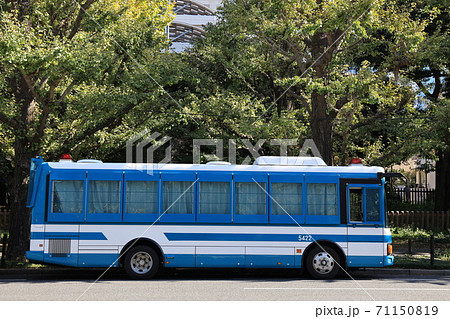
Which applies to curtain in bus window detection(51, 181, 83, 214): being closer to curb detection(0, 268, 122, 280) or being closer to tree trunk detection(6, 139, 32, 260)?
curb detection(0, 268, 122, 280)

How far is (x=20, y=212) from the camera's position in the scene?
16.6m

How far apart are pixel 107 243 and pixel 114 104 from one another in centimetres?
492

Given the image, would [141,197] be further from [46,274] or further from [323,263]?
[323,263]

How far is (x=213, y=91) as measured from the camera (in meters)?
25.3

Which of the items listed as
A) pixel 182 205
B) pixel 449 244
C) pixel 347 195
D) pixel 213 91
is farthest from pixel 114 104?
pixel 449 244

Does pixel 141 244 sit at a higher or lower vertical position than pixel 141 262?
higher

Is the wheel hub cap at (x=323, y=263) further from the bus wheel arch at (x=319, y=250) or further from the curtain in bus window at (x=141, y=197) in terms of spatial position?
the curtain in bus window at (x=141, y=197)

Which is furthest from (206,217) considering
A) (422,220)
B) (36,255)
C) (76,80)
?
(422,220)

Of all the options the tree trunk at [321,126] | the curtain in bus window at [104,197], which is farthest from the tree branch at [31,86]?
the tree trunk at [321,126]

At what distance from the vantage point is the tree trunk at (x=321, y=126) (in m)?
18.2

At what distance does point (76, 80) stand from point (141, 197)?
4.81 m

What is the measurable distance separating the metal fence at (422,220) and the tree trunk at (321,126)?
10.6 meters

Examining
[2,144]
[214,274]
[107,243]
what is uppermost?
[2,144]

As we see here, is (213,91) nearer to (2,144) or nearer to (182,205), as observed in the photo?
(2,144)
